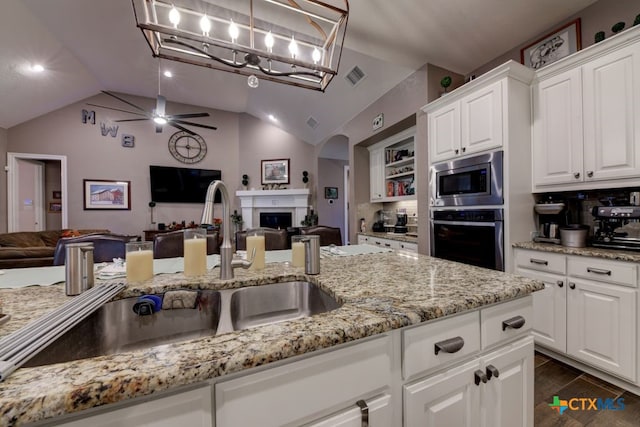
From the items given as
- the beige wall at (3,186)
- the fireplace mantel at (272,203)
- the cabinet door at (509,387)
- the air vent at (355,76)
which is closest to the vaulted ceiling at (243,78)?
the air vent at (355,76)

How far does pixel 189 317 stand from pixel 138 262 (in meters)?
0.33

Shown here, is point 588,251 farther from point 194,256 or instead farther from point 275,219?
point 275,219

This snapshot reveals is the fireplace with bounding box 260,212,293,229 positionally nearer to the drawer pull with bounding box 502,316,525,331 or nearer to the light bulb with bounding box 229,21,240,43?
the light bulb with bounding box 229,21,240,43

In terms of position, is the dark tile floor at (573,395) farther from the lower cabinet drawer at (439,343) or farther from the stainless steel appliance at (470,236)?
the lower cabinet drawer at (439,343)

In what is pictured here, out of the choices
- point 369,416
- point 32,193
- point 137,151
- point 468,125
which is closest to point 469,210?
point 468,125

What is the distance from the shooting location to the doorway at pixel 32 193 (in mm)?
4691

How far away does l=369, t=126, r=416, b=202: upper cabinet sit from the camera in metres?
3.53

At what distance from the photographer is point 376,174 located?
13.6ft

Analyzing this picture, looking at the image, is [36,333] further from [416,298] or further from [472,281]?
[472,281]

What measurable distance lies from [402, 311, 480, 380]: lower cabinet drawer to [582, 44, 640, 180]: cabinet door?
1.83 m

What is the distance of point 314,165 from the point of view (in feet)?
21.6

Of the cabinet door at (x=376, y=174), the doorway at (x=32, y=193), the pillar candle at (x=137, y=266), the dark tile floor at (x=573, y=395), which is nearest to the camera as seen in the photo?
the pillar candle at (x=137, y=266)

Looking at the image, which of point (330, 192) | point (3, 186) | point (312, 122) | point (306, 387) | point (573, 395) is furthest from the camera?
point (330, 192)

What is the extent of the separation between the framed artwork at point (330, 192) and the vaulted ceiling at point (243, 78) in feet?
3.99
